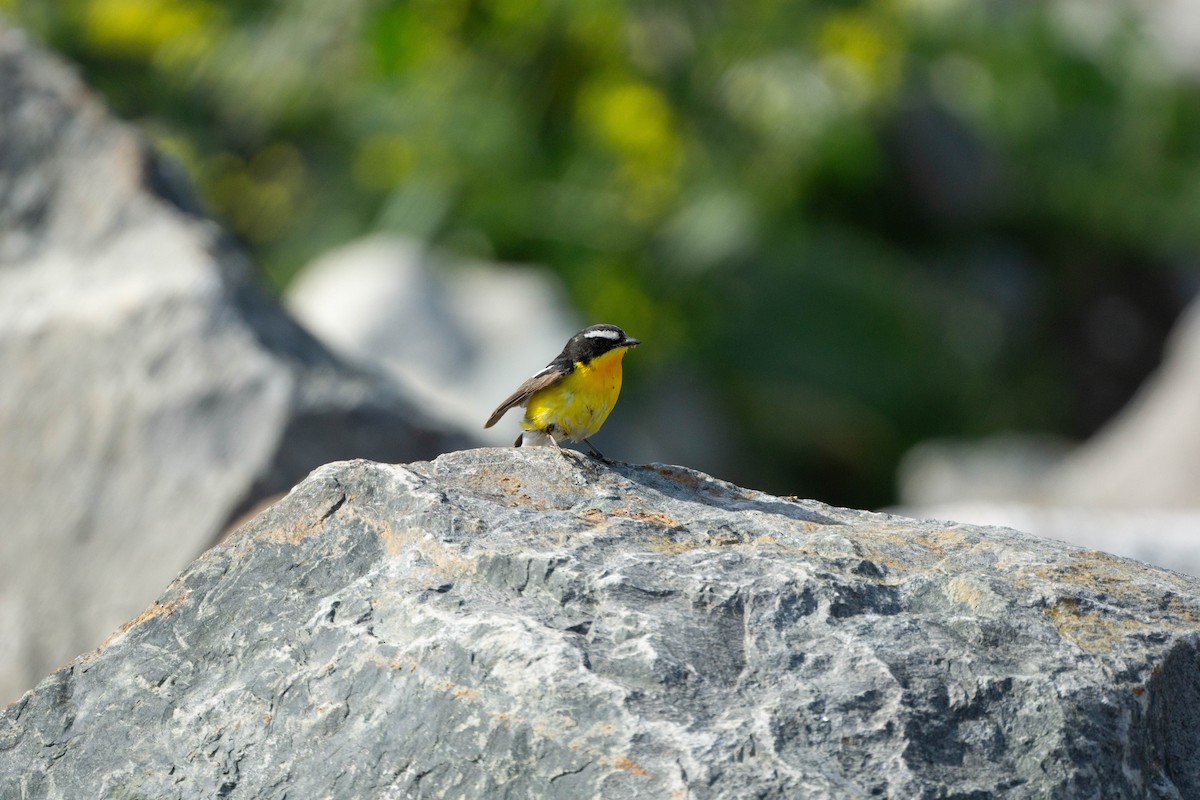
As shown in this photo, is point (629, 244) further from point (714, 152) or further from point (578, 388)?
point (578, 388)

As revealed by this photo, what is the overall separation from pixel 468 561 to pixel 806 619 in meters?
1.06

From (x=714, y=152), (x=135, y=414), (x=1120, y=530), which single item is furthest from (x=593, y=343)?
(x=714, y=152)

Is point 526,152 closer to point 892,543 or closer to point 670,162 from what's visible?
point 670,162

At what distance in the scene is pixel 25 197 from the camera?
8.41m

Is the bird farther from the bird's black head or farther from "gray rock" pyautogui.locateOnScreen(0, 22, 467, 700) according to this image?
"gray rock" pyautogui.locateOnScreen(0, 22, 467, 700)

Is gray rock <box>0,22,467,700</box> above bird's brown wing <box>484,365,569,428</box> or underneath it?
underneath

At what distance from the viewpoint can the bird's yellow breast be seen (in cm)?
574

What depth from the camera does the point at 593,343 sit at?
5762 millimetres

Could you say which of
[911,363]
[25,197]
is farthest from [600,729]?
[911,363]

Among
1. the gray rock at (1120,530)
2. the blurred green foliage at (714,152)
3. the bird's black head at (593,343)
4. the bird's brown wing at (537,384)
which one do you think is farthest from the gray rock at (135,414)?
the blurred green foliage at (714,152)

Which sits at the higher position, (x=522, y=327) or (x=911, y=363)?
(x=911, y=363)

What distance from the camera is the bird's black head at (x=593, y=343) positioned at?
576 cm

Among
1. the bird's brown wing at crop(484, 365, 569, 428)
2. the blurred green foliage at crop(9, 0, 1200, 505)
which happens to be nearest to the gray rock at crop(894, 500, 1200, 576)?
the bird's brown wing at crop(484, 365, 569, 428)

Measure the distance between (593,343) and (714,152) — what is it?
10566mm
